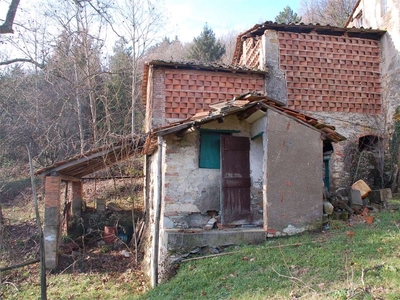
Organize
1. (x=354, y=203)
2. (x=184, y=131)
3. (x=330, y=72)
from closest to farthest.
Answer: (x=184, y=131) < (x=354, y=203) < (x=330, y=72)

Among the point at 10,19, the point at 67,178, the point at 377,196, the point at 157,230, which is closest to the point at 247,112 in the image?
the point at 157,230

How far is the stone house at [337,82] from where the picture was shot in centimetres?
1132

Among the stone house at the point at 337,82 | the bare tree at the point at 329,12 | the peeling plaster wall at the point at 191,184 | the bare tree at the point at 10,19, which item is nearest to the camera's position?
the bare tree at the point at 10,19

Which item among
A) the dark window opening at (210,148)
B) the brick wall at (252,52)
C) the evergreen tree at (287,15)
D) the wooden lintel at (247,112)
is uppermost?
the evergreen tree at (287,15)

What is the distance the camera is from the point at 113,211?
12961mm

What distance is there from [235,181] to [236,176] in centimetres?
13

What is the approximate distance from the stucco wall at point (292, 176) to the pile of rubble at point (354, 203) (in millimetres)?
752

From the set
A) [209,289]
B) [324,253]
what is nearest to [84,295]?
[209,289]

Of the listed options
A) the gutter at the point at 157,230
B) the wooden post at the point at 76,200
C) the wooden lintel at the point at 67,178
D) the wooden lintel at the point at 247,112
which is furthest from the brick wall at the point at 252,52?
the wooden post at the point at 76,200

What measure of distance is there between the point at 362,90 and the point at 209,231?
8091mm

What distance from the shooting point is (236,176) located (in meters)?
8.17

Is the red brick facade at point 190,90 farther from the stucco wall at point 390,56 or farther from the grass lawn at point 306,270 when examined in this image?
the stucco wall at point 390,56

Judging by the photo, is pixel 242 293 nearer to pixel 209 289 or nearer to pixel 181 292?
pixel 209 289

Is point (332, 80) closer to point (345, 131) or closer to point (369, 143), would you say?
point (345, 131)
